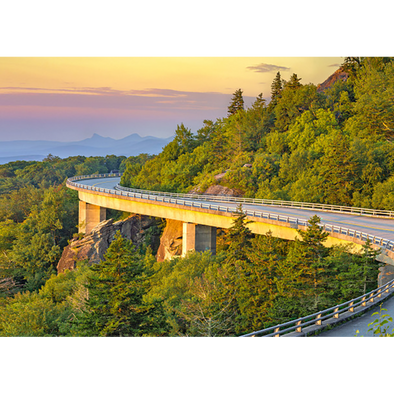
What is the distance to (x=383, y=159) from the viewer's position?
46000 millimetres

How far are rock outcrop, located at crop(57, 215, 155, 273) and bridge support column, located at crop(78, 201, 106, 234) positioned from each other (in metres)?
7.14

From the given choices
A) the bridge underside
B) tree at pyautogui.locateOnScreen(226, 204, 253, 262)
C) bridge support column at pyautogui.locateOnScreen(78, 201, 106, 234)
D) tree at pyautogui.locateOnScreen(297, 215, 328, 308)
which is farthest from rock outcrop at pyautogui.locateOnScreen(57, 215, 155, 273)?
tree at pyautogui.locateOnScreen(297, 215, 328, 308)

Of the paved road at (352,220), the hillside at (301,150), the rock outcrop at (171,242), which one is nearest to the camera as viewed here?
the paved road at (352,220)

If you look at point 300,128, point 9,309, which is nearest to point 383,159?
point 300,128

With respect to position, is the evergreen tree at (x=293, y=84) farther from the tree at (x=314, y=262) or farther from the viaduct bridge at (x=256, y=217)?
the tree at (x=314, y=262)

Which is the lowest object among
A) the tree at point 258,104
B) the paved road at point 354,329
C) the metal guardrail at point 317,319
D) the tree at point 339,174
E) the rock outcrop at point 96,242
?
the rock outcrop at point 96,242

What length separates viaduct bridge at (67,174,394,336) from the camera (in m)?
27.0

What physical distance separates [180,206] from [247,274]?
21691 mm

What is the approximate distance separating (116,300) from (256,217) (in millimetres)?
18229

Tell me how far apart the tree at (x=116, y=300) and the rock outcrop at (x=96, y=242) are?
3053cm

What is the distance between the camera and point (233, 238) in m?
30.2

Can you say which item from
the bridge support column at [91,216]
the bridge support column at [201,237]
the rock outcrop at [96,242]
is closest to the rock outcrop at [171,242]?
the bridge support column at [201,237]

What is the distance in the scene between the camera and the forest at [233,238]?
64.7 ft

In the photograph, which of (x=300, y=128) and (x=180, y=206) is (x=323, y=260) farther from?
(x=300, y=128)
